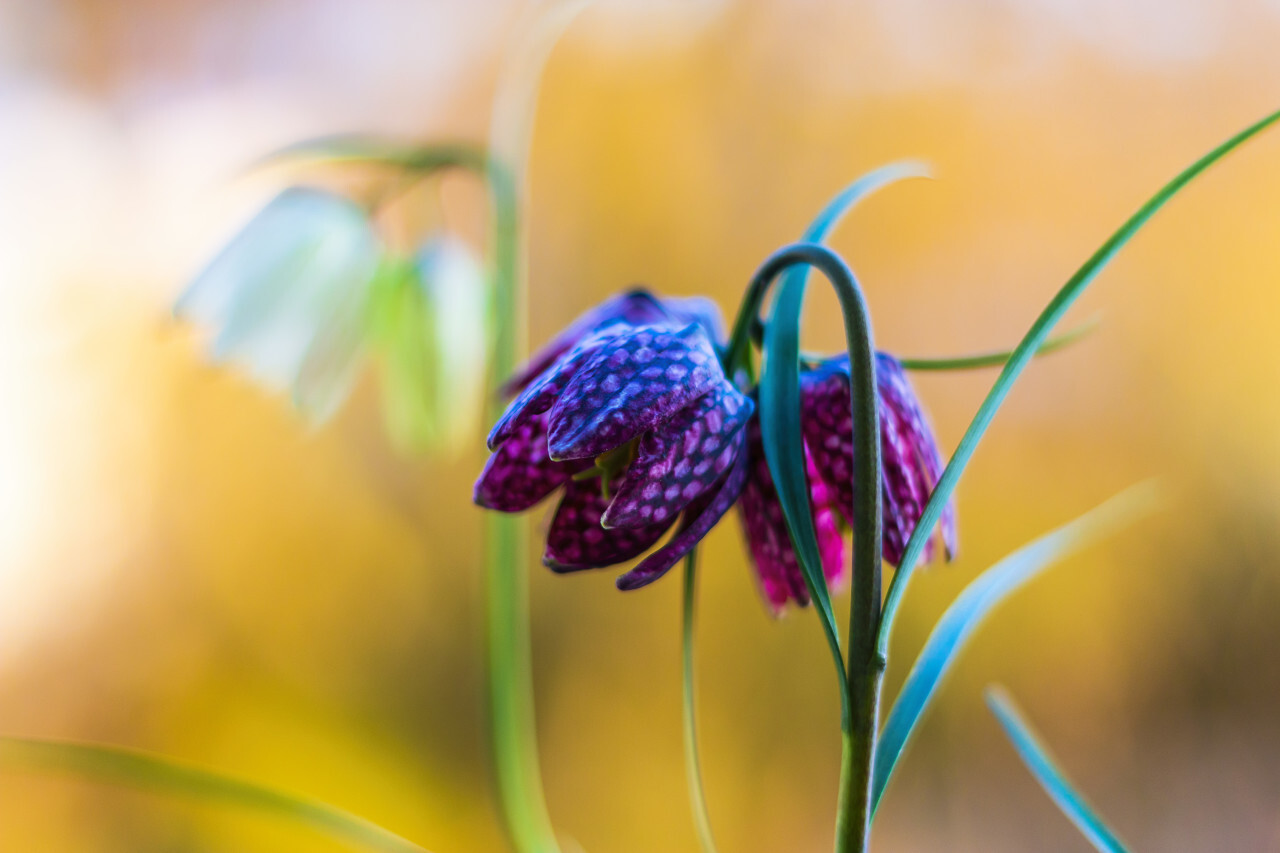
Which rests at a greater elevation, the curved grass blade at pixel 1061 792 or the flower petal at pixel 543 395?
the flower petal at pixel 543 395

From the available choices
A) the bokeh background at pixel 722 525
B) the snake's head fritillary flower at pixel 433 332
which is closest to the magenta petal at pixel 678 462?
the snake's head fritillary flower at pixel 433 332

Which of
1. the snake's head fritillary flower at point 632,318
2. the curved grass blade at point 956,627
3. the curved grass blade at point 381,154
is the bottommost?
the curved grass blade at point 956,627

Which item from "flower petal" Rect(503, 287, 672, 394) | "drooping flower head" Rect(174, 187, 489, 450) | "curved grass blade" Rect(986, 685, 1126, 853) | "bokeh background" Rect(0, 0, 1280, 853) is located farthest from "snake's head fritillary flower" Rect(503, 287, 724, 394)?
"bokeh background" Rect(0, 0, 1280, 853)

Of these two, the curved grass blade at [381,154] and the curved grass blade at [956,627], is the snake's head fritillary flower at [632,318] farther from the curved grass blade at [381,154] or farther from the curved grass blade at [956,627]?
the curved grass blade at [381,154]

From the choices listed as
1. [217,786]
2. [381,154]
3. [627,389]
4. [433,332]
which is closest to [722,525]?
[433,332]

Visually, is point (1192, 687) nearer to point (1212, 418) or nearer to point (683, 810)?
point (1212, 418)

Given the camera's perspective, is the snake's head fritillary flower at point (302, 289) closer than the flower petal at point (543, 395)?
No

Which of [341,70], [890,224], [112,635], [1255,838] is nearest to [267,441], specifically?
[112,635]

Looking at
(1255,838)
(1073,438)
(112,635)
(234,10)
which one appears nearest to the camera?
(1255,838)

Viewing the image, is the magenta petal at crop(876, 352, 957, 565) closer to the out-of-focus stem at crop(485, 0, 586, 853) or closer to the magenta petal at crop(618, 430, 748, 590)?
the magenta petal at crop(618, 430, 748, 590)
